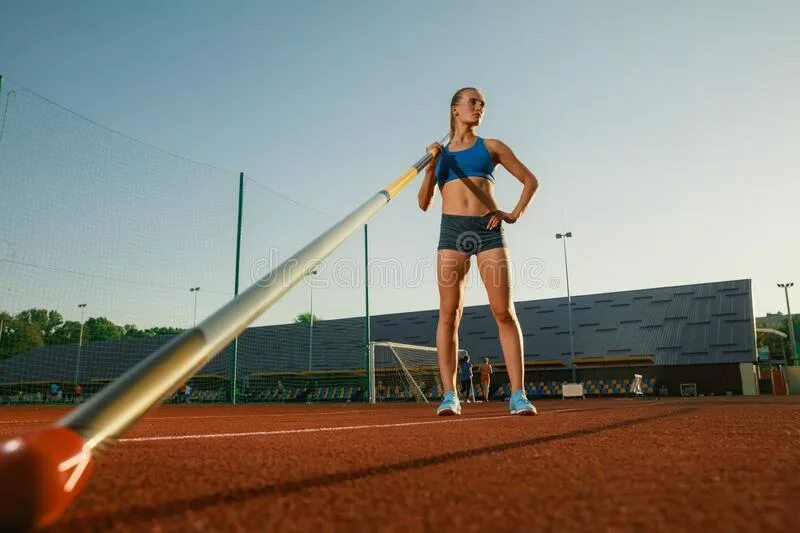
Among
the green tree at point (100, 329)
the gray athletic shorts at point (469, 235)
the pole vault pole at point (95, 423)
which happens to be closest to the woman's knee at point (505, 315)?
the gray athletic shorts at point (469, 235)

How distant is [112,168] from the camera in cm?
956

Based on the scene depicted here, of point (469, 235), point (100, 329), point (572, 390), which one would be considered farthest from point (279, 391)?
point (469, 235)

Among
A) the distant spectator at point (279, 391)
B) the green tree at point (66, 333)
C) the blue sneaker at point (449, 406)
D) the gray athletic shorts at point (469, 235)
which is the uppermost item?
the gray athletic shorts at point (469, 235)

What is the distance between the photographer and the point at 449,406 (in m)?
3.59

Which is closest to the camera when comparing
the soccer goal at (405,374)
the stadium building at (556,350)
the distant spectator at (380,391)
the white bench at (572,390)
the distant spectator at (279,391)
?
the stadium building at (556,350)

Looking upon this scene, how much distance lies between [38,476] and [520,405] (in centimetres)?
302

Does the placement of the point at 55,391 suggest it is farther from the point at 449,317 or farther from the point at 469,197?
the point at 469,197

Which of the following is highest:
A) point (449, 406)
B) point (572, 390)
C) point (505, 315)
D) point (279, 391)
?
point (505, 315)

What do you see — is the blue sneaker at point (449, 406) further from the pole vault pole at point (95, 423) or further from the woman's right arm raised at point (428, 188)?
the pole vault pole at point (95, 423)

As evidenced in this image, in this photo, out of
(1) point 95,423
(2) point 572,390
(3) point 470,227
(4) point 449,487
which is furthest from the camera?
(2) point 572,390

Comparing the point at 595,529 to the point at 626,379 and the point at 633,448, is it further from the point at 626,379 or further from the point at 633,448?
the point at 626,379

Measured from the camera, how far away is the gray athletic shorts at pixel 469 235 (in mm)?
3631

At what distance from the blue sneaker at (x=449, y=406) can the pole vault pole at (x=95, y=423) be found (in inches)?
96.6

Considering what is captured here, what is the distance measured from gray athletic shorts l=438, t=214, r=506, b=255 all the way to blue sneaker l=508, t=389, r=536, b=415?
0.91m
